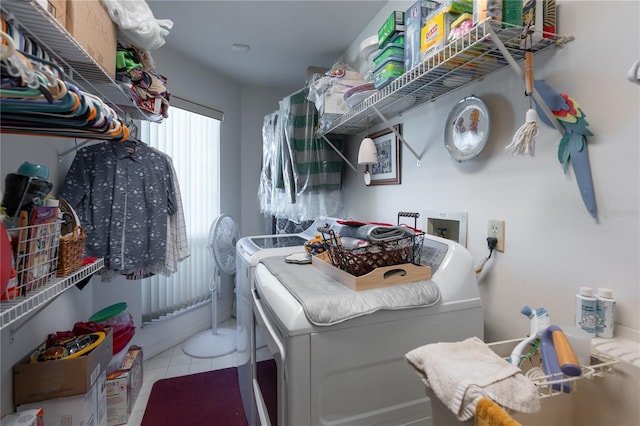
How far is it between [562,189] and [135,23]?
1740 mm

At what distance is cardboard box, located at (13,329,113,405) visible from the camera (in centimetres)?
127

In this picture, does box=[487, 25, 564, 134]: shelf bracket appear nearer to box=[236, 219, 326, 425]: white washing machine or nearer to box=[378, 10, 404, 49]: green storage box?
box=[378, 10, 404, 49]: green storage box

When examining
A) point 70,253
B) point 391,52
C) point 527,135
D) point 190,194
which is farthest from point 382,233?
point 190,194

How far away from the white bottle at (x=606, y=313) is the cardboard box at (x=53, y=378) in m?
1.96

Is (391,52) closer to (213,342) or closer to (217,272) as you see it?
(217,272)

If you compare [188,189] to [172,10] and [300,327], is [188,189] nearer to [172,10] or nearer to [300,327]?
[172,10]

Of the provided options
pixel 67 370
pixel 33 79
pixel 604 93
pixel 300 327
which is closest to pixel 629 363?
pixel 604 93

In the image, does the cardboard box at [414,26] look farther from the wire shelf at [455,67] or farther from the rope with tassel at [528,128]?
the rope with tassel at [528,128]

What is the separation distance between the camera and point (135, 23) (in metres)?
1.27

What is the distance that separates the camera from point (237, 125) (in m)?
3.35

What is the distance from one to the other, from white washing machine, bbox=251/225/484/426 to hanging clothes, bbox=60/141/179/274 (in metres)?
1.00

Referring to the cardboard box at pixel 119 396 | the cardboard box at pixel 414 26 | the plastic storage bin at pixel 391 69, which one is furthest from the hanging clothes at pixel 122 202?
the cardboard box at pixel 414 26

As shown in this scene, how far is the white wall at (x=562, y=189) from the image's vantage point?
79 cm

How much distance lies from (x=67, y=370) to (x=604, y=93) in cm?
227
